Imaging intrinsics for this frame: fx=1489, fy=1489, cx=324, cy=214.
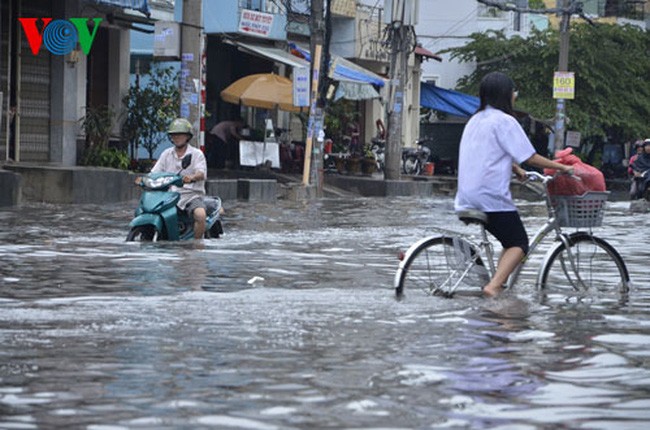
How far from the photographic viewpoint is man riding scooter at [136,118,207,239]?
14805 millimetres

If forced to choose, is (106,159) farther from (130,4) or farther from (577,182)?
(577,182)

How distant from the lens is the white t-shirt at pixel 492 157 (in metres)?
9.65

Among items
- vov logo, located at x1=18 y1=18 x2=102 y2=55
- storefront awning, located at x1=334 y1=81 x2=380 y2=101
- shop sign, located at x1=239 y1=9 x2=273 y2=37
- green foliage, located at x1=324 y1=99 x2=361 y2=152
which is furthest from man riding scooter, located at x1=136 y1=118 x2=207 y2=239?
green foliage, located at x1=324 y1=99 x2=361 y2=152

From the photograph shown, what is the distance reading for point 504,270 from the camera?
974cm

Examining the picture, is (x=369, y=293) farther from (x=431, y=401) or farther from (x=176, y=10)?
(x=176, y=10)

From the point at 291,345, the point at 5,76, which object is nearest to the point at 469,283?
the point at 291,345

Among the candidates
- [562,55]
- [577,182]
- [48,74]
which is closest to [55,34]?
[48,74]

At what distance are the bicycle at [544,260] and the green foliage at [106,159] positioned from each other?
1570 cm

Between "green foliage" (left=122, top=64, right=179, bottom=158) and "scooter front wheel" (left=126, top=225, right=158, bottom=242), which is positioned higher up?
"green foliage" (left=122, top=64, right=179, bottom=158)

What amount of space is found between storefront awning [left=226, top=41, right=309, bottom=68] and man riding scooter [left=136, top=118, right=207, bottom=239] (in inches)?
822

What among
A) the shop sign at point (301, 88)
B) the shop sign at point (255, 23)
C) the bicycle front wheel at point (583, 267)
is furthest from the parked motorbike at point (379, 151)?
the bicycle front wheel at point (583, 267)

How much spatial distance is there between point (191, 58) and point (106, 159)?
348 centimetres

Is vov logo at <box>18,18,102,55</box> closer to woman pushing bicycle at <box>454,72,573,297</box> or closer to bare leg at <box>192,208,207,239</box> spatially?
bare leg at <box>192,208,207,239</box>

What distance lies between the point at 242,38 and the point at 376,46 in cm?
973
